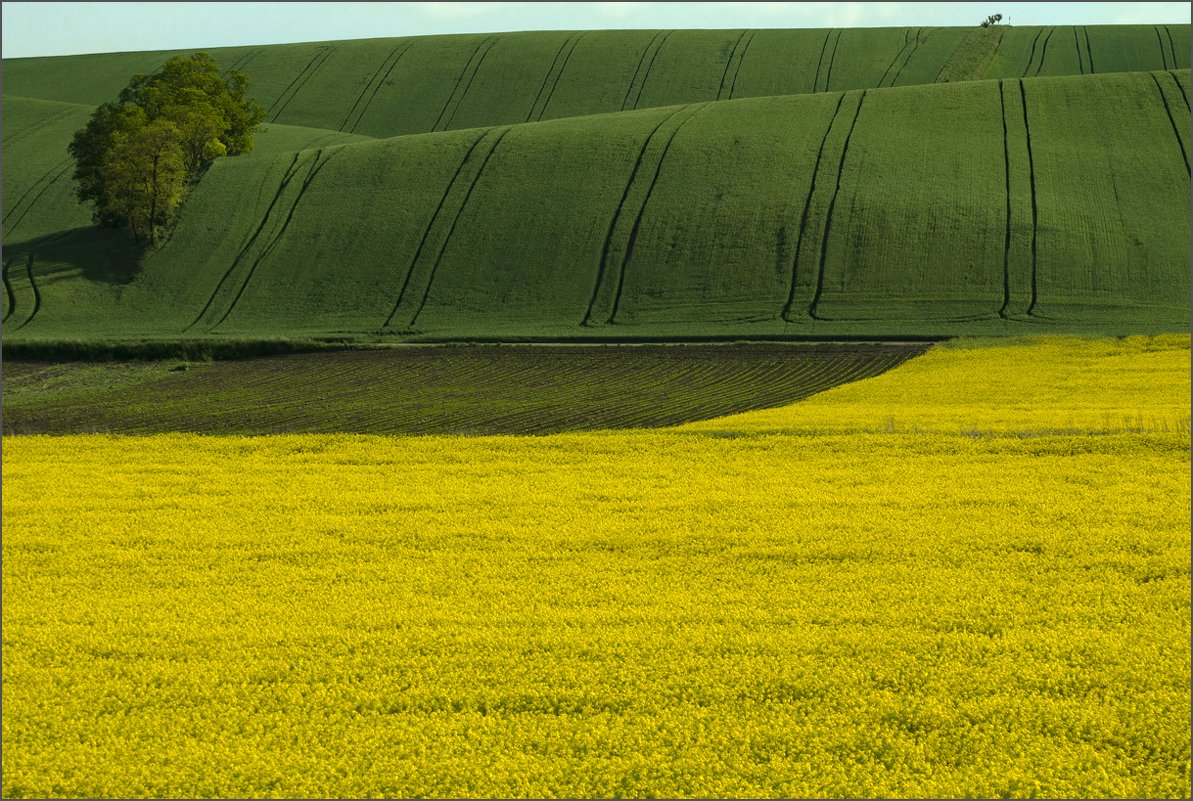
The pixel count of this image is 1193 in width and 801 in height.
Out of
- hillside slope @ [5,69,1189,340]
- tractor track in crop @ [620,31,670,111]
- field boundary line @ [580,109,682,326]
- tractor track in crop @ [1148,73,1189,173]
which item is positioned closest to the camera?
hillside slope @ [5,69,1189,340]

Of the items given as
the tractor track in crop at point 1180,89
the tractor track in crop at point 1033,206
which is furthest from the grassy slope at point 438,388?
the tractor track in crop at point 1180,89

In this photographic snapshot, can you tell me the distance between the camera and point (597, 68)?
12000 cm

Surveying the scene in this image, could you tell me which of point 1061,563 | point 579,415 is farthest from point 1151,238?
point 1061,563

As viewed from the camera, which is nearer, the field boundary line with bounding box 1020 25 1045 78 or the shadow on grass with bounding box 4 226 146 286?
the shadow on grass with bounding box 4 226 146 286

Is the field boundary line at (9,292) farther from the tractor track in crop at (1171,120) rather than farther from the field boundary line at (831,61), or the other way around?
the field boundary line at (831,61)

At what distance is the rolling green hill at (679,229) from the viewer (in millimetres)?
59062

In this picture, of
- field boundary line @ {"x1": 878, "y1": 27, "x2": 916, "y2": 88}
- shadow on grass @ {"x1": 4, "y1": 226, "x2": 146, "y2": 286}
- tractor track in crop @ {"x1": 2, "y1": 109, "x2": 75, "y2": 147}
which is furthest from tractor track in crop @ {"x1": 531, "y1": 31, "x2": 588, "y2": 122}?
shadow on grass @ {"x1": 4, "y1": 226, "x2": 146, "y2": 286}

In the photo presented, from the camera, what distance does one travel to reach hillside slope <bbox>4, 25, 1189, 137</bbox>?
367 ft

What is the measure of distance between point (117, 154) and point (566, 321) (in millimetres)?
33436

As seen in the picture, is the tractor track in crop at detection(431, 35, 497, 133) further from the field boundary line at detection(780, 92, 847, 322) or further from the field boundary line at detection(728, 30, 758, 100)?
the field boundary line at detection(780, 92, 847, 322)

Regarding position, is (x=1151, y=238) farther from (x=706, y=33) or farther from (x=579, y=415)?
(x=706, y=33)

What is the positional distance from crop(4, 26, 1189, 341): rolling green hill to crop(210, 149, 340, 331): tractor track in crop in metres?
A: 0.19

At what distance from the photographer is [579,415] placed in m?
34.2

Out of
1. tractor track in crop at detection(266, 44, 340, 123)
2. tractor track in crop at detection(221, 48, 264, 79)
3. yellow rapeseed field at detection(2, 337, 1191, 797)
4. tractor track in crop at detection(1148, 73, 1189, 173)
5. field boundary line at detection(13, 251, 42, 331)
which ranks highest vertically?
tractor track in crop at detection(221, 48, 264, 79)
